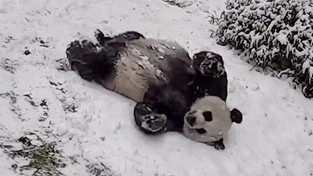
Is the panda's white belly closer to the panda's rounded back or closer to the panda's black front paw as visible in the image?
the panda's rounded back

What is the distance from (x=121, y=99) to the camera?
6176 mm

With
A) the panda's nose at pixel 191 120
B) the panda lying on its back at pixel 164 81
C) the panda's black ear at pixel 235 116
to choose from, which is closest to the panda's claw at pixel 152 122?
the panda lying on its back at pixel 164 81

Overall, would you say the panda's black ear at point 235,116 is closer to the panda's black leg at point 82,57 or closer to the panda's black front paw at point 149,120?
the panda's black front paw at point 149,120

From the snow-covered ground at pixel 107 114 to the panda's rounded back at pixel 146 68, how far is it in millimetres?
161

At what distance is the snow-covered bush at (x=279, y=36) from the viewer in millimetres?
7094

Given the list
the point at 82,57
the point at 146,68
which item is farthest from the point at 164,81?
the point at 82,57

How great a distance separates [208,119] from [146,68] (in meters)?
0.88

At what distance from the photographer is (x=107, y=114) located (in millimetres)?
5883

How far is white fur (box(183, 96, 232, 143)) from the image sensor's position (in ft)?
19.2

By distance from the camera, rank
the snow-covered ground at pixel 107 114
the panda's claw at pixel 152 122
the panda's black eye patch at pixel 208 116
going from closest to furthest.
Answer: the snow-covered ground at pixel 107 114 < the panda's claw at pixel 152 122 < the panda's black eye patch at pixel 208 116

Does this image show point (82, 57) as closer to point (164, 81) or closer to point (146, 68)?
point (146, 68)

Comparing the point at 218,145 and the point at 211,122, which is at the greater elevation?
the point at 211,122

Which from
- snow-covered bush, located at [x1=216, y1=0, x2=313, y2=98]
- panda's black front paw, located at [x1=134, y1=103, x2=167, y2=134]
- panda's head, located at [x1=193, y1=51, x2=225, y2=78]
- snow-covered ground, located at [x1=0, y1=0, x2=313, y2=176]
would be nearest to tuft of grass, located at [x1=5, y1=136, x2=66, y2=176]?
snow-covered ground, located at [x1=0, y1=0, x2=313, y2=176]

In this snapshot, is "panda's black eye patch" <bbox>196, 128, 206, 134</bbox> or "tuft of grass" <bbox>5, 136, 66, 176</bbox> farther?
"panda's black eye patch" <bbox>196, 128, 206, 134</bbox>
